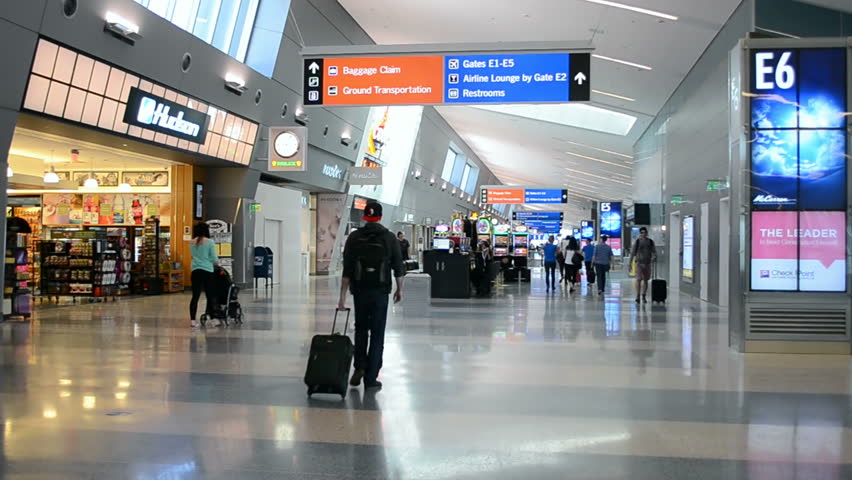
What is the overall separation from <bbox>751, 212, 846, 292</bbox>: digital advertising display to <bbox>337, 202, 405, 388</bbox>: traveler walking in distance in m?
5.11

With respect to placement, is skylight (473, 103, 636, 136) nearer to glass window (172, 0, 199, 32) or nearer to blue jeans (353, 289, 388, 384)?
glass window (172, 0, 199, 32)

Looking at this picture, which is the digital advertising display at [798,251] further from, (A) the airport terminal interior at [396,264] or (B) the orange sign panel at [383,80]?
(B) the orange sign panel at [383,80]

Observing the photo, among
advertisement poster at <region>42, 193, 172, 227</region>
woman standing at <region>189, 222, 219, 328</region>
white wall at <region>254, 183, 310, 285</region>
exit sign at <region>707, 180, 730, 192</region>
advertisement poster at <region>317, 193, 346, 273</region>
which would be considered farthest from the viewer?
advertisement poster at <region>317, 193, 346, 273</region>

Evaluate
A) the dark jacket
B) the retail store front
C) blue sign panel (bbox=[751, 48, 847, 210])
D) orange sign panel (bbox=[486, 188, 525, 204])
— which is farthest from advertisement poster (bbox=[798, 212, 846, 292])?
orange sign panel (bbox=[486, 188, 525, 204])

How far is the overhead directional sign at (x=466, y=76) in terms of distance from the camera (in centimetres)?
1166

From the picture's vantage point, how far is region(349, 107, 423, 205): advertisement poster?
31172 millimetres

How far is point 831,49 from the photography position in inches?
362

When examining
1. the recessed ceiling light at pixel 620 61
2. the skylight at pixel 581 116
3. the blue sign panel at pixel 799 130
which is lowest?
the blue sign panel at pixel 799 130

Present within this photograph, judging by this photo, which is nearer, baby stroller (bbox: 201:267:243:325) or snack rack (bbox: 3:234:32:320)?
baby stroller (bbox: 201:267:243:325)

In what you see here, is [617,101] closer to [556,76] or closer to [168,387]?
[556,76]

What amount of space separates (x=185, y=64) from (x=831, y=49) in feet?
40.7

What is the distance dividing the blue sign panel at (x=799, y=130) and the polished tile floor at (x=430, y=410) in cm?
205

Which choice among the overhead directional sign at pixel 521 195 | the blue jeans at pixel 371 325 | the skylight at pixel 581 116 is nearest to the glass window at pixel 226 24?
the skylight at pixel 581 116

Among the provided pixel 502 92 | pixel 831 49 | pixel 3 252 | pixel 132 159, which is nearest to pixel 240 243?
pixel 132 159
